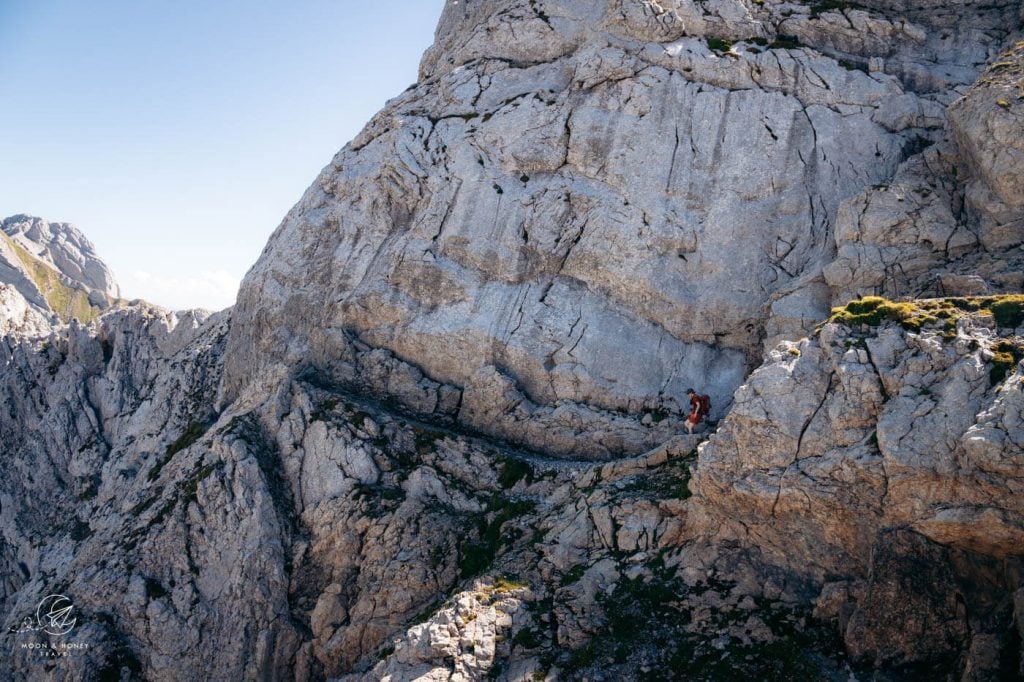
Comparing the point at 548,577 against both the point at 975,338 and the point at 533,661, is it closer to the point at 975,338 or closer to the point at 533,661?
the point at 533,661

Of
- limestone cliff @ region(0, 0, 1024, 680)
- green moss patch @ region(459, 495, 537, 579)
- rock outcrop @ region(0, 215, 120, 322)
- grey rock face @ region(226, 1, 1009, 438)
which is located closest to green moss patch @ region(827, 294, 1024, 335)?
limestone cliff @ region(0, 0, 1024, 680)

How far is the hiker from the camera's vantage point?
32.2m

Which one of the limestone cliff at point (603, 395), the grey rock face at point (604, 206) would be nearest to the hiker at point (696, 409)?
the limestone cliff at point (603, 395)

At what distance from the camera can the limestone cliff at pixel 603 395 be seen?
77.3 ft

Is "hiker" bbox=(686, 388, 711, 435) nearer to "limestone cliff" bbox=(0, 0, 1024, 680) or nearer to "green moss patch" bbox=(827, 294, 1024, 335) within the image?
"limestone cliff" bbox=(0, 0, 1024, 680)

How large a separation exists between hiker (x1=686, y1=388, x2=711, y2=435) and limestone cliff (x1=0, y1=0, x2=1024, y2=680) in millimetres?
1597

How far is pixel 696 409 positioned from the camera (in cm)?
3231

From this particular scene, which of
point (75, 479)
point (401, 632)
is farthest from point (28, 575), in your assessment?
point (401, 632)

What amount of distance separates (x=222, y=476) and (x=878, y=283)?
28005mm

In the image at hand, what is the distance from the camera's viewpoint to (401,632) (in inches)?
1145

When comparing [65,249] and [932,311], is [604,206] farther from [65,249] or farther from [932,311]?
[65,249]

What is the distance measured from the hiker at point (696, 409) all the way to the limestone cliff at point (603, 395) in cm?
160

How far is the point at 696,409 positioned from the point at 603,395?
491cm

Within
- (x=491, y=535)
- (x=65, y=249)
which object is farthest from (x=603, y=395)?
(x=65, y=249)
